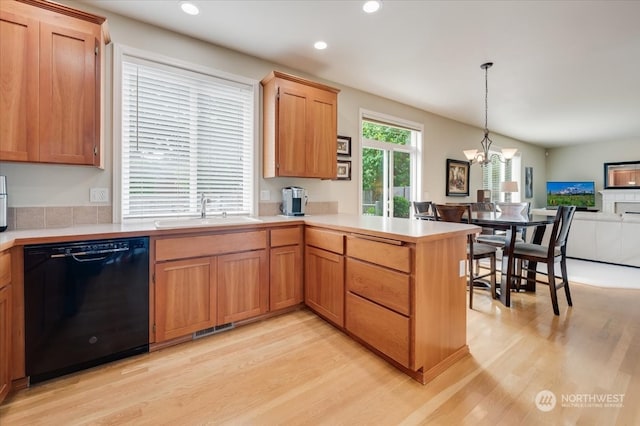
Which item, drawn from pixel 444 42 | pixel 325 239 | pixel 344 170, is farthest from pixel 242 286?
pixel 444 42

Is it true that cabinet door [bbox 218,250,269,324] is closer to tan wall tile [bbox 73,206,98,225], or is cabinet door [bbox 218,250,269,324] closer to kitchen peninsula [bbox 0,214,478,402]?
kitchen peninsula [bbox 0,214,478,402]

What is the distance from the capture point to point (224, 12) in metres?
2.45

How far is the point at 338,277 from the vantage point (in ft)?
8.08

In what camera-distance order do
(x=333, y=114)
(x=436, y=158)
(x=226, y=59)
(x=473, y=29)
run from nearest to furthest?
(x=473, y=29) → (x=226, y=59) → (x=333, y=114) → (x=436, y=158)

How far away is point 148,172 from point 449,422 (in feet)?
9.65

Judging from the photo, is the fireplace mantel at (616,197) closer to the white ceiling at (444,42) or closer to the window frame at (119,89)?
the white ceiling at (444,42)

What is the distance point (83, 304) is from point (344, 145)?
3166 mm

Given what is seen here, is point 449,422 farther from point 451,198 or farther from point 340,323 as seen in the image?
point 451,198

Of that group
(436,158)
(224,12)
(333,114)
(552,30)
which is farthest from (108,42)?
(436,158)

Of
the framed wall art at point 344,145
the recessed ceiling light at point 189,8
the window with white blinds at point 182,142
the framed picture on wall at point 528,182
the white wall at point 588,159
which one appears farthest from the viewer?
the framed picture on wall at point 528,182

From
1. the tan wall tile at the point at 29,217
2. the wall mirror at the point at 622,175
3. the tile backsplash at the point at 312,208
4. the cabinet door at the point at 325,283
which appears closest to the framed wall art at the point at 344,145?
the tile backsplash at the point at 312,208

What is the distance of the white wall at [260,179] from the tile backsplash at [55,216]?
5 centimetres

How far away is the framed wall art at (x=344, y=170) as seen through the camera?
13.0 ft

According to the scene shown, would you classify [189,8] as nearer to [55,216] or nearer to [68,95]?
[68,95]
